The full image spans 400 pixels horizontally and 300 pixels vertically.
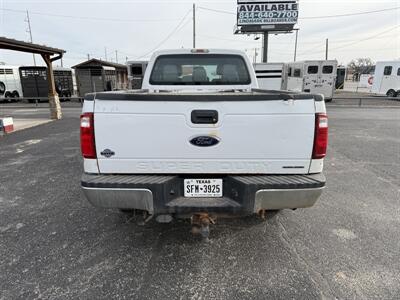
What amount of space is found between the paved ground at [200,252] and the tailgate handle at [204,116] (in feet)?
4.77

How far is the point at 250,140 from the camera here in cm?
254

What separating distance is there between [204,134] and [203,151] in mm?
156

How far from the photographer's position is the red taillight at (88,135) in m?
2.50

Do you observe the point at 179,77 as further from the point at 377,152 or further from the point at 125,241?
the point at 377,152

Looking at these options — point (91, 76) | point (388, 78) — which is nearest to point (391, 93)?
point (388, 78)

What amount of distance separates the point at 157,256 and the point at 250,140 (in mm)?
1572

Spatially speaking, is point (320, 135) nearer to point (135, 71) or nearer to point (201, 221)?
point (201, 221)

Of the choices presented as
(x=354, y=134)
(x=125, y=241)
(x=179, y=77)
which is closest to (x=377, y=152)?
(x=354, y=134)

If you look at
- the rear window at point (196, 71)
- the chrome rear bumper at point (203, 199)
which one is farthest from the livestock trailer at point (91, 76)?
the chrome rear bumper at point (203, 199)

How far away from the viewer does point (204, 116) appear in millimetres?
2490

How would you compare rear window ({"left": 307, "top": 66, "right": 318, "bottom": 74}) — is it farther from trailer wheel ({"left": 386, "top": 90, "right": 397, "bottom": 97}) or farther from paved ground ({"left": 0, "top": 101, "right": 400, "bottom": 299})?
paved ground ({"left": 0, "top": 101, "right": 400, "bottom": 299})

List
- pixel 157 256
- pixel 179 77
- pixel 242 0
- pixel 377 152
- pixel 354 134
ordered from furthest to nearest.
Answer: pixel 242 0, pixel 354 134, pixel 377 152, pixel 179 77, pixel 157 256

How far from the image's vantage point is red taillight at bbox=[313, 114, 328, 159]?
2492 mm

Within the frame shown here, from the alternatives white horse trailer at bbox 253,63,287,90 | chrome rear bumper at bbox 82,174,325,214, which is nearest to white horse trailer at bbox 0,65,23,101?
white horse trailer at bbox 253,63,287,90
